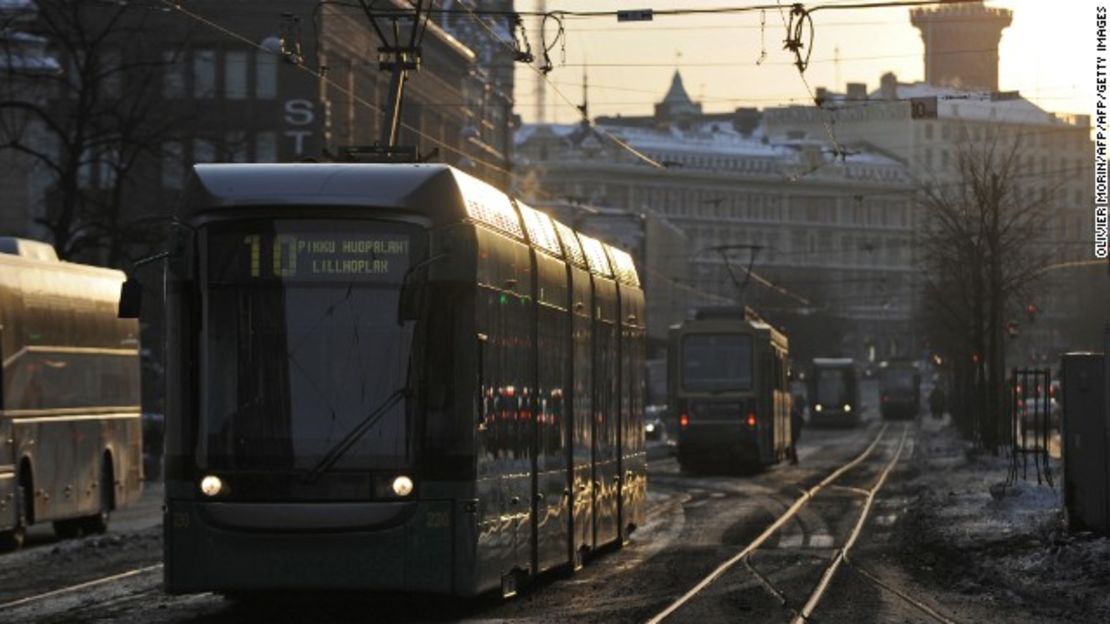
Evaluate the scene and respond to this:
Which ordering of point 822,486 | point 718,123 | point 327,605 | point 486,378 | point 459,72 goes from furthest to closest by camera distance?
point 718,123
point 459,72
point 822,486
point 327,605
point 486,378

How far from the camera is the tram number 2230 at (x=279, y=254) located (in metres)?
15.5

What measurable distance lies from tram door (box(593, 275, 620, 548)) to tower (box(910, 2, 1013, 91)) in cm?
2623

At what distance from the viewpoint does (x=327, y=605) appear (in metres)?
17.8

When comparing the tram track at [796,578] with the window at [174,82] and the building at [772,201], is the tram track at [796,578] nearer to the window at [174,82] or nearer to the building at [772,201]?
the window at [174,82]

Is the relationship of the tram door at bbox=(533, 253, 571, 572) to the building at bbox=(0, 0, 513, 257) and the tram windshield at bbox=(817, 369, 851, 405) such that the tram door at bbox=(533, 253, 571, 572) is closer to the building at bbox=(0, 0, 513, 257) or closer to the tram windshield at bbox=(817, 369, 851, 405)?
the building at bbox=(0, 0, 513, 257)

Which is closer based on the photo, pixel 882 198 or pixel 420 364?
pixel 420 364

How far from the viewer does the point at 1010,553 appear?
23.8 m

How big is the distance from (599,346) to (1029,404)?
71566 mm

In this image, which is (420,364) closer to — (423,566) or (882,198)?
(423,566)

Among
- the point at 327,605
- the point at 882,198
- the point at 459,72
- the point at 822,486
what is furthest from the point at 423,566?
the point at 882,198

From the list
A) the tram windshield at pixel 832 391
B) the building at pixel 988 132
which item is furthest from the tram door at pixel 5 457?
the tram windshield at pixel 832 391

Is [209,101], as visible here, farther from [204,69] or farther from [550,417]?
[550,417]

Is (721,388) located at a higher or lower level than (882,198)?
lower

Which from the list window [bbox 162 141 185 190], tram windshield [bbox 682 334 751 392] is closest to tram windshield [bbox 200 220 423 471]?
tram windshield [bbox 682 334 751 392]
